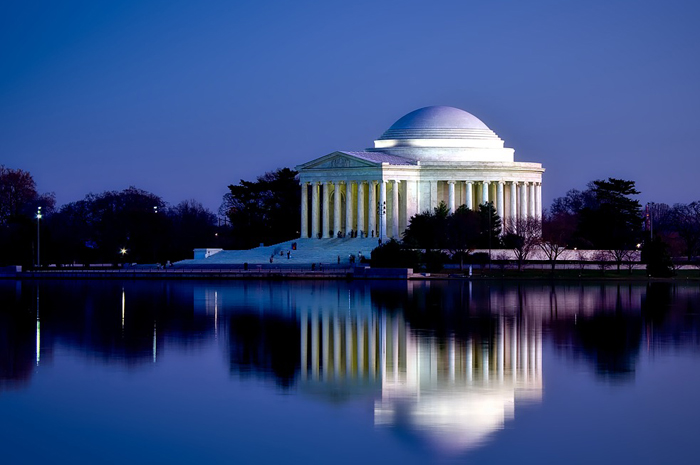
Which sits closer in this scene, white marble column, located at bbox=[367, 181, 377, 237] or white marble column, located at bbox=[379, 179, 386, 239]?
white marble column, located at bbox=[379, 179, 386, 239]

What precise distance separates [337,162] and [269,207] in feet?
54.8

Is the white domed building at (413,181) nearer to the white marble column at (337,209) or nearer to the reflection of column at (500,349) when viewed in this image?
the white marble column at (337,209)

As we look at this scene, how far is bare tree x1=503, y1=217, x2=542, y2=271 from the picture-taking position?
104 meters

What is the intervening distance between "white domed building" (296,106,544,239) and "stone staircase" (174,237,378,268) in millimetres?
4610

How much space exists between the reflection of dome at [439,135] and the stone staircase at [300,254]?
44.2 ft

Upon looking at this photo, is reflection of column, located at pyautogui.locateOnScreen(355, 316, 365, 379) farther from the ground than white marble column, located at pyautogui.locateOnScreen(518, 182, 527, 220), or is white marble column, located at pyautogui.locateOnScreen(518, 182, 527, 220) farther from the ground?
white marble column, located at pyautogui.locateOnScreen(518, 182, 527, 220)

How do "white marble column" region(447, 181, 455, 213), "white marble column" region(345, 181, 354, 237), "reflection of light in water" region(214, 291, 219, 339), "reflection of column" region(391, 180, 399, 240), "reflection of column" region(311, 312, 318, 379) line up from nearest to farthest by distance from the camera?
"reflection of column" region(311, 312, 318, 379)
"reflection of light in water" region(214, 291, 219, 339)
"reflection of column" region(391, 180, 399, 240)
"white marble column" region(345, 181, 354, 237)
"white marble column" region(447, 181, 455, 213)

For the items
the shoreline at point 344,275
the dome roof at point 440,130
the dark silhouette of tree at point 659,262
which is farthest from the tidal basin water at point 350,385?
the dome roof at point 440,130

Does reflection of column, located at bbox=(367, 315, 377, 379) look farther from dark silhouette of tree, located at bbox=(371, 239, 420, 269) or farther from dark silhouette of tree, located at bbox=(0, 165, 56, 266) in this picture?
dark silhouette of tree, located at bbox=(0, 165, 56, 266)

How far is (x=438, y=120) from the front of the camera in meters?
130

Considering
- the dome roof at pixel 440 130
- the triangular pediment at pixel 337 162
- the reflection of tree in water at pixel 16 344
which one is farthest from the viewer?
the dome roof at pixel 440 130

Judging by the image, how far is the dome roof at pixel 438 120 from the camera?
12912 centimetres

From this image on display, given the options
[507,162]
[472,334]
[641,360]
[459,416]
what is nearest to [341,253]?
[507,162]

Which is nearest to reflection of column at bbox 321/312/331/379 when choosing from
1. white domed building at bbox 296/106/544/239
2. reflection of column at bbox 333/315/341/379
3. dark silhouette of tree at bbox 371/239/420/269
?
reflection of column at bbox 333/315/341/379
